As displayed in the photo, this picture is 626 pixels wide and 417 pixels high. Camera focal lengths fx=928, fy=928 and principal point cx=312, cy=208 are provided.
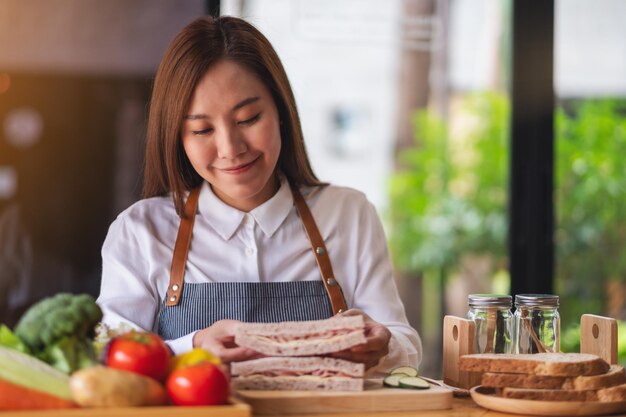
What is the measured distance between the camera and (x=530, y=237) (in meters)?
3.98

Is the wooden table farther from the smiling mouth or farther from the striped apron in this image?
the smiling mouth

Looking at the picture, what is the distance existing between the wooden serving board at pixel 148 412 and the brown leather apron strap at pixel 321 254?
2.82 feet

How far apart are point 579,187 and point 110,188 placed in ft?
7.36

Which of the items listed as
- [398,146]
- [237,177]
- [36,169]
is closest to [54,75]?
[36,169]

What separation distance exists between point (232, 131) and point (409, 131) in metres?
4.06

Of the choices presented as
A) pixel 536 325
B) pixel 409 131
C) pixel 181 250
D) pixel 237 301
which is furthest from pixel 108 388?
pixel 409 131

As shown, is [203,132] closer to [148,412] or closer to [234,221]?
[234,221]

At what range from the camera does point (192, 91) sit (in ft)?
7.54

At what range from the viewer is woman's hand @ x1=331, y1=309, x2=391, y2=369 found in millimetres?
1868

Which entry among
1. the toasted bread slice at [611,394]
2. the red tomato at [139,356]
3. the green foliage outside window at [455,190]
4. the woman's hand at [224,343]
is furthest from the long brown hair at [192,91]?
the green foliage outside window at [455,190]

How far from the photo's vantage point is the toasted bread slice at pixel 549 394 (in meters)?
1.79

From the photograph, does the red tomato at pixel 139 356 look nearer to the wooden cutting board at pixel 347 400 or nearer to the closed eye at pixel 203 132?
the wooden cutting board at pixel 347 400

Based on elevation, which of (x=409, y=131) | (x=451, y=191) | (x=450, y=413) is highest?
(x=409, y=131)

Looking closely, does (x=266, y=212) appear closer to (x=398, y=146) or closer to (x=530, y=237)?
(x=530, y=237)
